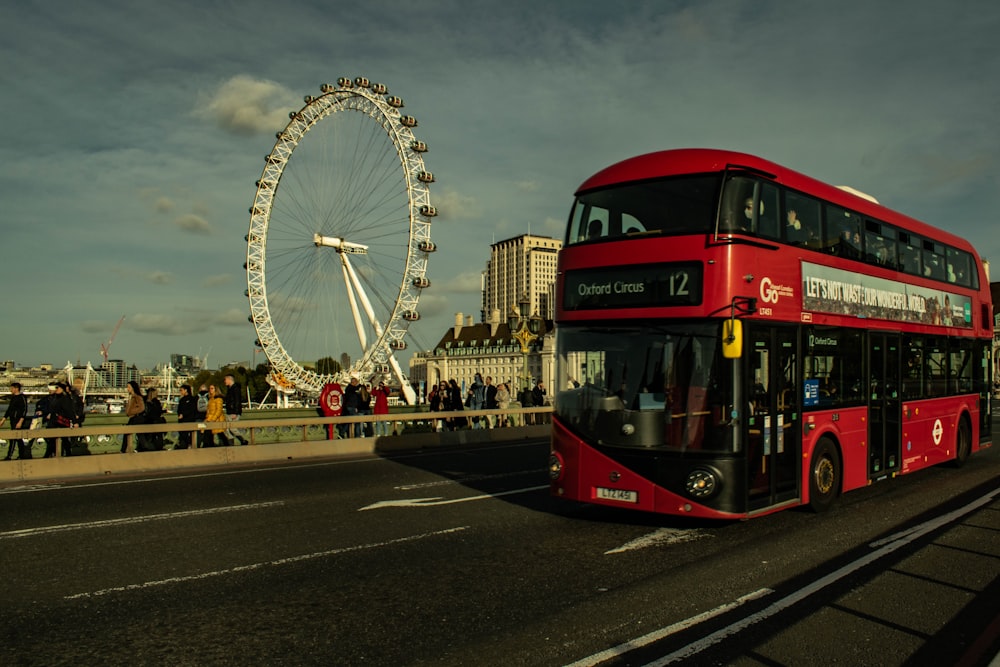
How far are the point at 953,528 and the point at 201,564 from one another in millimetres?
8283

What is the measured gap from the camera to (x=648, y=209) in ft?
32.3

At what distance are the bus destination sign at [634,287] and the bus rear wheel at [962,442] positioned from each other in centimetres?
956

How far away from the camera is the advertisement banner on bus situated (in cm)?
1083

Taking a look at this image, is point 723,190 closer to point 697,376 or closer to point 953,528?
point 697,376

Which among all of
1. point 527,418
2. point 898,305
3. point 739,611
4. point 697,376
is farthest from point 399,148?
point 739,611

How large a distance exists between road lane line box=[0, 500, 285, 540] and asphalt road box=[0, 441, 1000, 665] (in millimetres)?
39

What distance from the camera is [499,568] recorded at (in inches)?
314

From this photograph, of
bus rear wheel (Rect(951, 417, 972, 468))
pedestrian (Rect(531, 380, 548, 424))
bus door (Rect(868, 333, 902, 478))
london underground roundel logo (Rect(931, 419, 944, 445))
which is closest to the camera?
bus door (Rect(868, 333, 902, 478))

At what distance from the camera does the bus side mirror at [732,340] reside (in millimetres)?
8805

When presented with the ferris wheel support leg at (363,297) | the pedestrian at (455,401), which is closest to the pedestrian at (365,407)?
the pedestrian at (455,401)

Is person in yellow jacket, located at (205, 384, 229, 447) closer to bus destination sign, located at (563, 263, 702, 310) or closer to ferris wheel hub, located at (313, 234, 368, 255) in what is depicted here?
bus destination sign, located at (563, 263, 702, 310)

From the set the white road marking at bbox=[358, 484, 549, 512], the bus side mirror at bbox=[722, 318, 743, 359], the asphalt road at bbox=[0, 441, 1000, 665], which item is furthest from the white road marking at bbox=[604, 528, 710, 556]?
the white road marking at bbox=[358, 484, 549, 512]

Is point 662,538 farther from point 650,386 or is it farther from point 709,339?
point 709,339

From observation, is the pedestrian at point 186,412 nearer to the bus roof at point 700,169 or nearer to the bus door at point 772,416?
the bus roof at point 700,169
